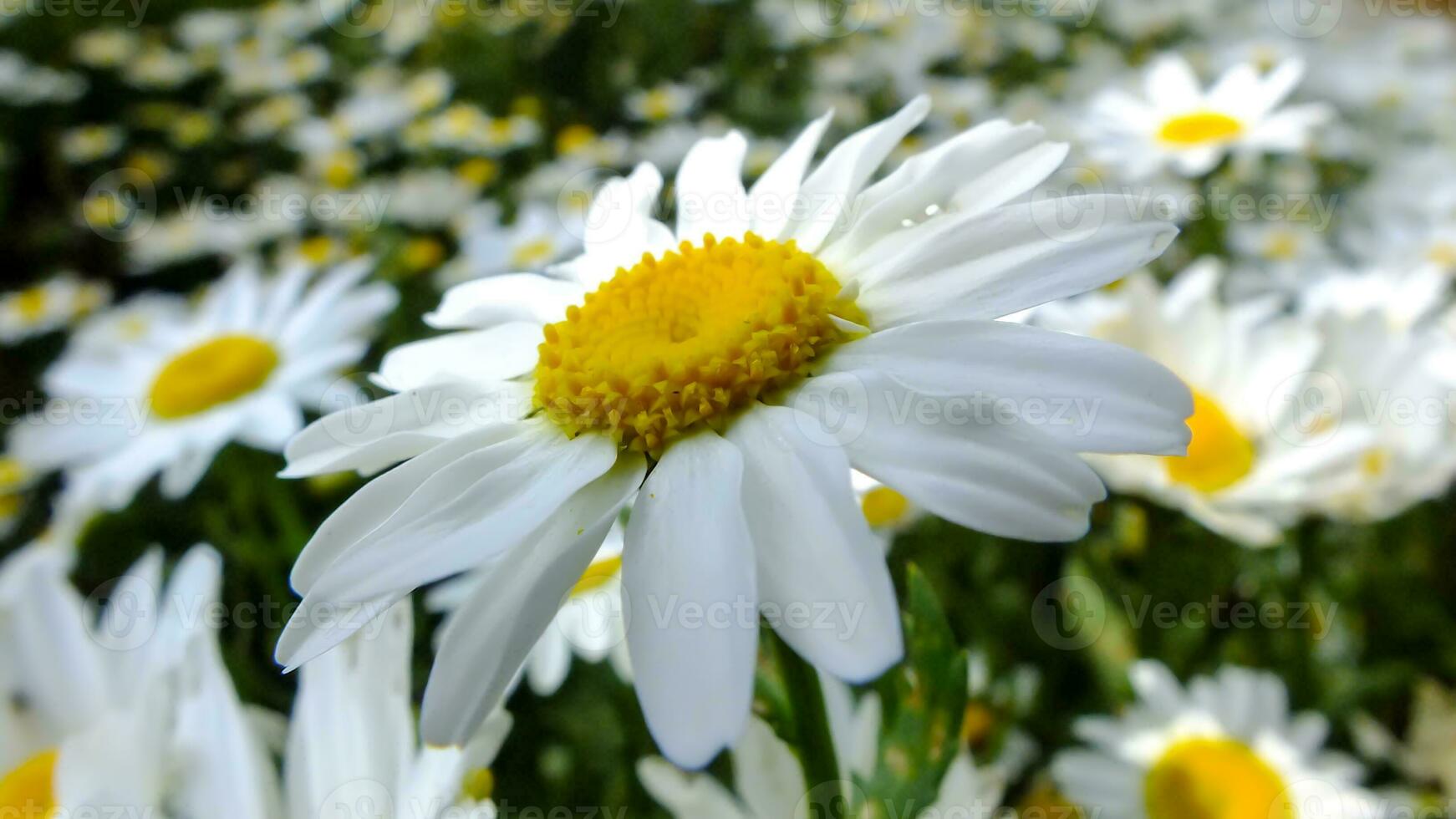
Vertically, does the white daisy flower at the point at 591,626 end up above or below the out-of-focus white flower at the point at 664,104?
above

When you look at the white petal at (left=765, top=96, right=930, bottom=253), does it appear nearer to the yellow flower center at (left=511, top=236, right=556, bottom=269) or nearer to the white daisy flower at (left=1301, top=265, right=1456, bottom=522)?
the white daisy flower at (left=1301, top=265, right=1456, bottom=522)

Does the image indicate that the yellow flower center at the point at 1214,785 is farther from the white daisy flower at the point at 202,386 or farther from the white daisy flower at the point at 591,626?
the white daisy flower at the point at 202,386

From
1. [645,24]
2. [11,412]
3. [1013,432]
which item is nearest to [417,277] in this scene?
[11,412]

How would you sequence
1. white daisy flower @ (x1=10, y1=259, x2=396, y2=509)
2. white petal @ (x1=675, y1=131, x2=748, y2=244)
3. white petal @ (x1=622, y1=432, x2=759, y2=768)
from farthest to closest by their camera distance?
white daisy flower @ (x1=10, y1=259, x2=396, y2=509), white petal @ (x1=675, y1=131, x2=748, y2=244), white petal @ (x1=622, y1=432, x2=759, y2=768)

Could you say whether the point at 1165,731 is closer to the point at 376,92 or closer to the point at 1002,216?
the point at 1002,216

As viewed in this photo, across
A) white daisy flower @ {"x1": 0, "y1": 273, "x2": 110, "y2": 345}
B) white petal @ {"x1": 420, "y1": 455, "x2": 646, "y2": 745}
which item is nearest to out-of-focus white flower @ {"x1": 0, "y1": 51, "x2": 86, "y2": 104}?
white daisy flower @ {"x1": 0, "y1": 273, "x2": 110, "y2": 345}

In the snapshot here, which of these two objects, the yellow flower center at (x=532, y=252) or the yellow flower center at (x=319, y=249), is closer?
the yellow flower center at (x=532, y=252)

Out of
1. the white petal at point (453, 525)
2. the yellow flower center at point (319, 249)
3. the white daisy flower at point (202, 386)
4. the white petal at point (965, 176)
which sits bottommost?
the yellow flower center at point (319, 249)

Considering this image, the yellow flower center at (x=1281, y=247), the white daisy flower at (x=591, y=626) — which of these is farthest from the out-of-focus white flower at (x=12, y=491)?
the yellow flower center at (x=1281, y=247)
